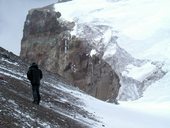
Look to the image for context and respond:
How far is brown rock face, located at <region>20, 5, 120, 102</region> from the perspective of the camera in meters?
58.0

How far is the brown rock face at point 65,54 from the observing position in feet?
190

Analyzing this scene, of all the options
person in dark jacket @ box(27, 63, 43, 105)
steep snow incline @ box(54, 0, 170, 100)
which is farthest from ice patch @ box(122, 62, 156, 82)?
person in dark jacket @ box(27, 63, 43, 105)

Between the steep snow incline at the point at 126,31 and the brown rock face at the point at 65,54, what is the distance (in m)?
0.95

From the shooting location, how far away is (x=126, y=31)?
210 feet

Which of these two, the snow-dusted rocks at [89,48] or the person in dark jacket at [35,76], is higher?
the person in dark jacket at [35,76]

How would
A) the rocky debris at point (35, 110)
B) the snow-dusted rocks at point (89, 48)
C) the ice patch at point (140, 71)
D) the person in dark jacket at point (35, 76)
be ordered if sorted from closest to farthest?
the rocky debris at point (35, 110) < the person in dark jacket at point (35, 76) < the ice patch at point (140, 71) < the snow-dusted rocks at point (89, 48)

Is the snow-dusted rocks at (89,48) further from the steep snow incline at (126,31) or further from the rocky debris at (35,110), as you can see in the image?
the rocky debris at (35,110)

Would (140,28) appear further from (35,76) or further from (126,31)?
(35,76)

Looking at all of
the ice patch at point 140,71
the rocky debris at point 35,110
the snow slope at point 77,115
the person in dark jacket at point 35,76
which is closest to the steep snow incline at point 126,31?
the ice patch at point 140,71

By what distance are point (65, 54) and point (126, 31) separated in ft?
23.6

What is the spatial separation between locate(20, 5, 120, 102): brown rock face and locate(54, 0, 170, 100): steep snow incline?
0.95 m

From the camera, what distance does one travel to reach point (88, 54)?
61.0 m

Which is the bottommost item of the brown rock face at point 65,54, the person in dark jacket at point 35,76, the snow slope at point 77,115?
the brown rock face at point 65,54

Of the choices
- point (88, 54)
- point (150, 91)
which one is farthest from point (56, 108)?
point (88, 54)
